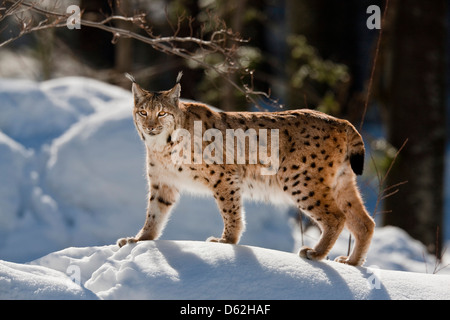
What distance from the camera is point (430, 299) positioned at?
4.38 metres

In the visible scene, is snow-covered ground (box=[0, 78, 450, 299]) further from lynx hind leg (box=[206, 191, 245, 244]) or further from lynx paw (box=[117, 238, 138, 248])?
lynx hind leg (box=[206, 191, 245, 244])

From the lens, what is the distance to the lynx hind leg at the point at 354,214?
17.1ft

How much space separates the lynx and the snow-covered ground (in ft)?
1.46

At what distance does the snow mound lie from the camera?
162 inches

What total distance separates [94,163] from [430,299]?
170 inches

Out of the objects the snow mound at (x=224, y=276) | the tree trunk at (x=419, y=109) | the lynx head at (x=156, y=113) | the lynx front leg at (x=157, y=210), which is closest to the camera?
the snow mound at (x=224, y=276)

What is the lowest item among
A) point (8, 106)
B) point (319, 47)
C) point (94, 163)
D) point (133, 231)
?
point (133, 231)

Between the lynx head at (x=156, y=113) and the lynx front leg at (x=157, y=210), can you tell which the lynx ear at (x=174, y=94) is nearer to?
the lynx head at (x=156, y=113)

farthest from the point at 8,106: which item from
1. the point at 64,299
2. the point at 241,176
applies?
the point at 64,299

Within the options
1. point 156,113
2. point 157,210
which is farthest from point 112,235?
point 156,113

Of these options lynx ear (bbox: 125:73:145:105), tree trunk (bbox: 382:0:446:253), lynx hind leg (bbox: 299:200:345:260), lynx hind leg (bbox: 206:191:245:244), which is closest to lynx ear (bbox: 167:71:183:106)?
lynx ear (bbox: 125:73:145:105)

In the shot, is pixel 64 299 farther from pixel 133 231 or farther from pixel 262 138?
pixel 133 231

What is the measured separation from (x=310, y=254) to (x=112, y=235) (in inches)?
115

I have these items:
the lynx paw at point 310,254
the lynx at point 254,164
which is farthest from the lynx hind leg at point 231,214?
the lynx paw at point 310,254
